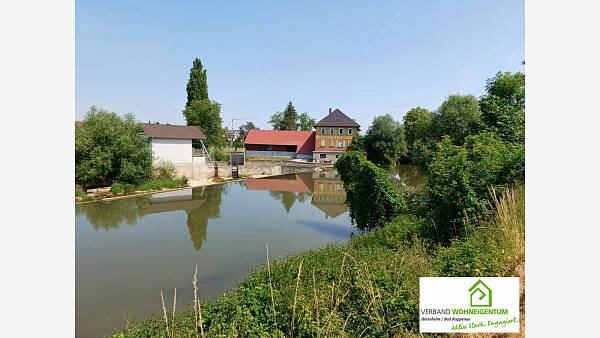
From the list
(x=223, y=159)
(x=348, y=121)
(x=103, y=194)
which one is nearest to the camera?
(x=103, y=194)

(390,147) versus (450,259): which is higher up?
(390,147)

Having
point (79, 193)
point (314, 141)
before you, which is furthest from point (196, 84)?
point (79, 193)

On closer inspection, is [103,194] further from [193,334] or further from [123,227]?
[193,334]

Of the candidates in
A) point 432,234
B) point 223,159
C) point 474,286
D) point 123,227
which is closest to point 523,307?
point 474,286

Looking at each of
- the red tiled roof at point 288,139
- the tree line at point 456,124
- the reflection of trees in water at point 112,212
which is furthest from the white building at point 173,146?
the red tiled roof at point 288,139

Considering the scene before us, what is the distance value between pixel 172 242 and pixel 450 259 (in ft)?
32.0

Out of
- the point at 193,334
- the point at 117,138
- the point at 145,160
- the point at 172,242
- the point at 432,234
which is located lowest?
the point at 172,242

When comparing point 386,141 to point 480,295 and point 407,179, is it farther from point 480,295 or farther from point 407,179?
point 480,295

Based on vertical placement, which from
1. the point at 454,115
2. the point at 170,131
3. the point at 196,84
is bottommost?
the point at 170,131

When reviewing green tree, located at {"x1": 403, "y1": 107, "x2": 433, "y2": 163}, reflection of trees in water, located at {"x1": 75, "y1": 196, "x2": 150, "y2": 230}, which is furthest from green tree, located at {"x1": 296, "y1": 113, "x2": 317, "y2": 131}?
reflection of trees in water, located at {"x1": 75, "y1": 196, "x2": 150, "y2": 230}

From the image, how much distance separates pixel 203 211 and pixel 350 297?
13011mm

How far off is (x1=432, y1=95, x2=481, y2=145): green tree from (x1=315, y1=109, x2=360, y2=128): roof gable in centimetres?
1949

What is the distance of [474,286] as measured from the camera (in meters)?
3.32

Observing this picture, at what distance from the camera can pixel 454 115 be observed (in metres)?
22.8
